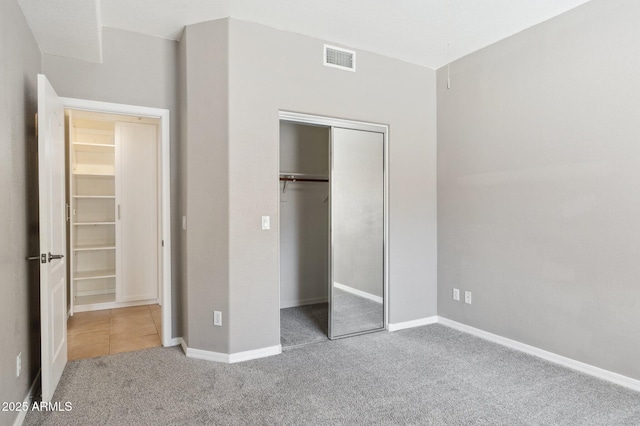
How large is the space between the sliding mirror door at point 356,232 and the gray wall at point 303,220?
108cm

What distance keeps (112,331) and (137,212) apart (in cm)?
163

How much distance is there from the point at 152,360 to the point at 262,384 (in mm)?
1082

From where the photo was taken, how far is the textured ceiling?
2.68 m

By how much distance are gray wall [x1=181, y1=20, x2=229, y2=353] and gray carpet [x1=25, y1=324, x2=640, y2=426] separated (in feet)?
1.37

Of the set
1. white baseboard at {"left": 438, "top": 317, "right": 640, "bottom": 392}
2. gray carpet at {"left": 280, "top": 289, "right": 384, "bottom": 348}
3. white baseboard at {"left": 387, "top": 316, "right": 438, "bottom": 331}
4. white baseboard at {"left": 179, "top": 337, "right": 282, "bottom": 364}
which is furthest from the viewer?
white baseboard at {"left": 387, "top": 316, "right": 438, "bottom": 331}

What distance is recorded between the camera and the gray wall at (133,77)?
309cm

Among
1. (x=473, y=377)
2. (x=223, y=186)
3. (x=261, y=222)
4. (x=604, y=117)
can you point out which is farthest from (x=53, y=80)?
(x=604, y=117)

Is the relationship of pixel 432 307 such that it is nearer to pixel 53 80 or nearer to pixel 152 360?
pixel 152 360

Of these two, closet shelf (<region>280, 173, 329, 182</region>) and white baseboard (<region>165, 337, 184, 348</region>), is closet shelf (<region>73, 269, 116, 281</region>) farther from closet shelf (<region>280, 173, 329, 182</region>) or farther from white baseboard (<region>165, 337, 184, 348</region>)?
closet shelf (<region>280, 173, 329, 182</region>)

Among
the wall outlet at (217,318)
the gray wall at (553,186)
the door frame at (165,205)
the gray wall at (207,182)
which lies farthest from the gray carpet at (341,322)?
the door frame at (165,205)

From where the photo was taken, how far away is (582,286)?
9.53ft

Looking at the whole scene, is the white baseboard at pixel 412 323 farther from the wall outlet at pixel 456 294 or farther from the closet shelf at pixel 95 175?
the closet shelf at pixel 95 175

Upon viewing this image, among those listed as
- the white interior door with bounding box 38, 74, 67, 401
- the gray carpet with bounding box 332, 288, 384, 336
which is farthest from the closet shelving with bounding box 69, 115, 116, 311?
the gray carpet with bounding box 332, 288, 384, 336

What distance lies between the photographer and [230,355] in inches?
120
